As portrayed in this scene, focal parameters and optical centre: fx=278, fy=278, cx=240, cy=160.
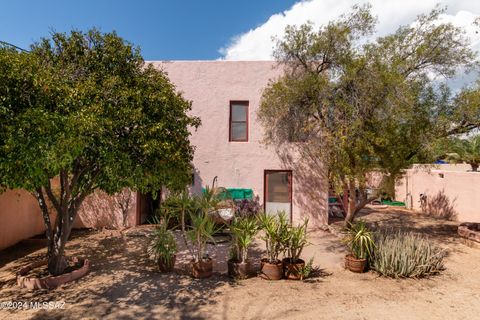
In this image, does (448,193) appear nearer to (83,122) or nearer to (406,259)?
(406,259)

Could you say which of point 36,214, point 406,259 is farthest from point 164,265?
point 36,214

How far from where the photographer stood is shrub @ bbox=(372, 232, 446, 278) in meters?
6.81

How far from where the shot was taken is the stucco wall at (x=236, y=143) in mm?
12000

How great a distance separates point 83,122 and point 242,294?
4656mm

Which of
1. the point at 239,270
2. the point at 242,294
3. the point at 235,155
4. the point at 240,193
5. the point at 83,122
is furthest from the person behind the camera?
the point at 235,155

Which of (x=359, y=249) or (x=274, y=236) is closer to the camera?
(x=274, y=236)

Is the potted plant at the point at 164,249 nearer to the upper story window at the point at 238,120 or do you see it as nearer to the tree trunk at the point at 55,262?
the tree trunk at the point at 55,262

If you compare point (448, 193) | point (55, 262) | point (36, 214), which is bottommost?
point (55, 262)

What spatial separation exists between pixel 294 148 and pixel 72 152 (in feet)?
29.3

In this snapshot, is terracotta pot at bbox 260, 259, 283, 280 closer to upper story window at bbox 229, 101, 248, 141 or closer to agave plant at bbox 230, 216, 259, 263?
agave plant at bbox 230, 216, 259, 263

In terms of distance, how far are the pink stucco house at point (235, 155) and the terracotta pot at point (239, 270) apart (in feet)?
17.7

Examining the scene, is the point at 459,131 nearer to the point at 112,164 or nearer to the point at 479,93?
the point at 479,93

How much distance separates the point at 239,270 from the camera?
6742 mm

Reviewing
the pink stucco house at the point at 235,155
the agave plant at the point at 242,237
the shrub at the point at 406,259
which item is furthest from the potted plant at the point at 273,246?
the pink stucco house at the point at 235,155
